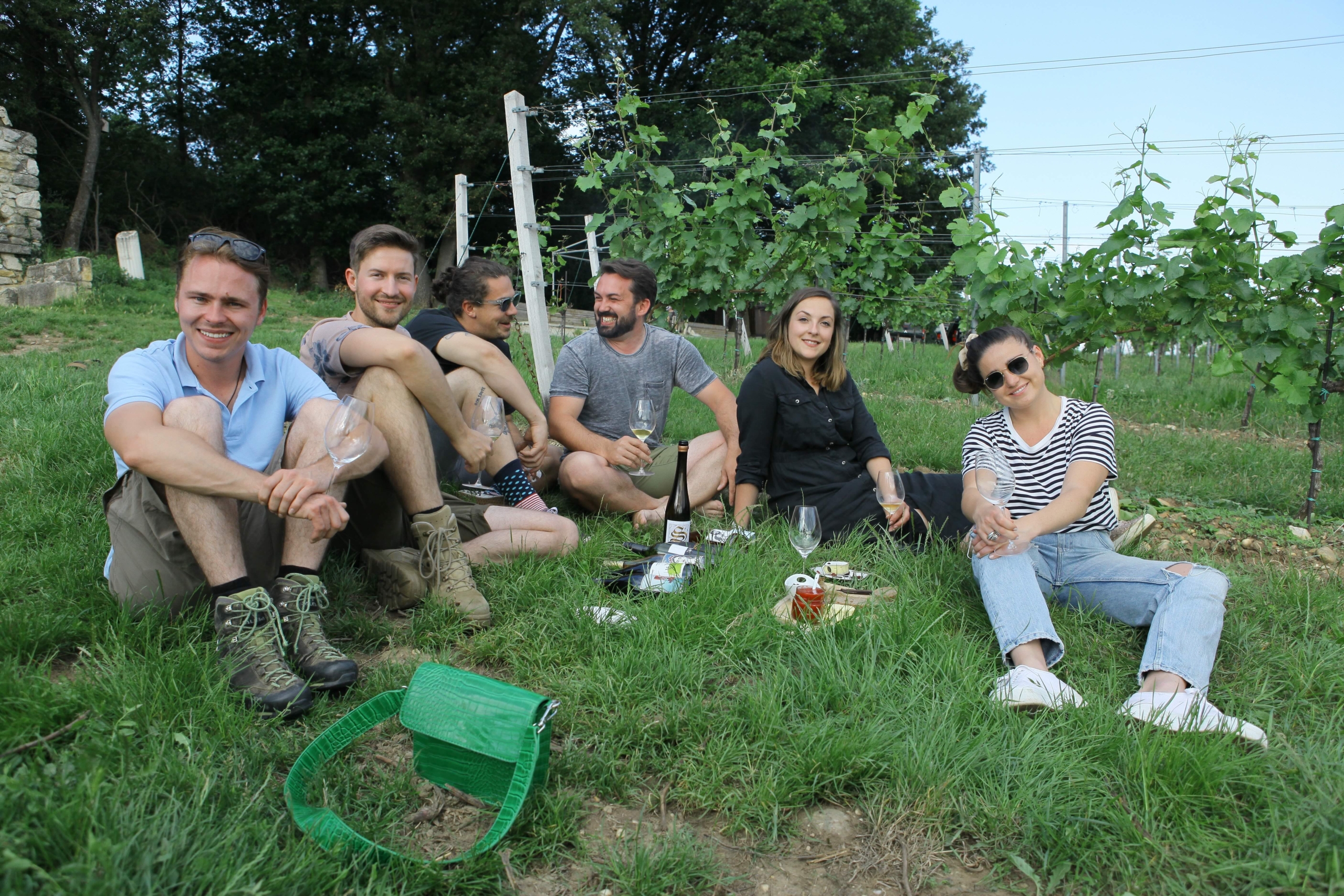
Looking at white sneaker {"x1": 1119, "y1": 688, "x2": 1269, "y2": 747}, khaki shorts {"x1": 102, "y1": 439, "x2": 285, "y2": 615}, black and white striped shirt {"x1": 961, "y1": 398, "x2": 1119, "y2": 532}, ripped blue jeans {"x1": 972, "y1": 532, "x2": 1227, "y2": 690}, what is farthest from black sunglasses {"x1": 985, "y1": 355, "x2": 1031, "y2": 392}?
khaki shorts {"x1": 102, "y1": 439, "x2": 285, "y2": 615}

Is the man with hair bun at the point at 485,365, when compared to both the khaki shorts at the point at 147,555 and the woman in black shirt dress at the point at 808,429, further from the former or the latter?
the khaki shorts at the point at 147,555

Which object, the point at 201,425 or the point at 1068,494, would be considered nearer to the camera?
the point at 201,425

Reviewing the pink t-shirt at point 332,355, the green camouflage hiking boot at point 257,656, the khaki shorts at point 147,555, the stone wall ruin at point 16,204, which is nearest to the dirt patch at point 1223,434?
the pink t-shirt at point 332,355

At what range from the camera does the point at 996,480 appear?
101 inches

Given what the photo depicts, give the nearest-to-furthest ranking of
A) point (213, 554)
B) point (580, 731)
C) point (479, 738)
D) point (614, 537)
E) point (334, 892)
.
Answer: point (334, 892) < point (479, 738) < point (580, 731) < point (213, 554) < point (614, 537)

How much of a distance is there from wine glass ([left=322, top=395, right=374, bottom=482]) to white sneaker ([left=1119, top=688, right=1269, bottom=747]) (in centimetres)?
217

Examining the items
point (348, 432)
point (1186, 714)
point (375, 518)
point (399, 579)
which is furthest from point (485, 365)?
point (1186, 714)

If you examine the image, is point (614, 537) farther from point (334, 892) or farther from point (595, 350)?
point (334, 892)

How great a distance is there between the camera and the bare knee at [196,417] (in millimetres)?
2369

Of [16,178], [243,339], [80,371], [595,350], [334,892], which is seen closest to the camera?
[334,892]

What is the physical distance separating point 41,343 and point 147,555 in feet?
23.0

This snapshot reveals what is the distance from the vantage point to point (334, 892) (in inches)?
60.9

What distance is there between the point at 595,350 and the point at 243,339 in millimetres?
2014

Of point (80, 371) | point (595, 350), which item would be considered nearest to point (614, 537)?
point (595, 350)
